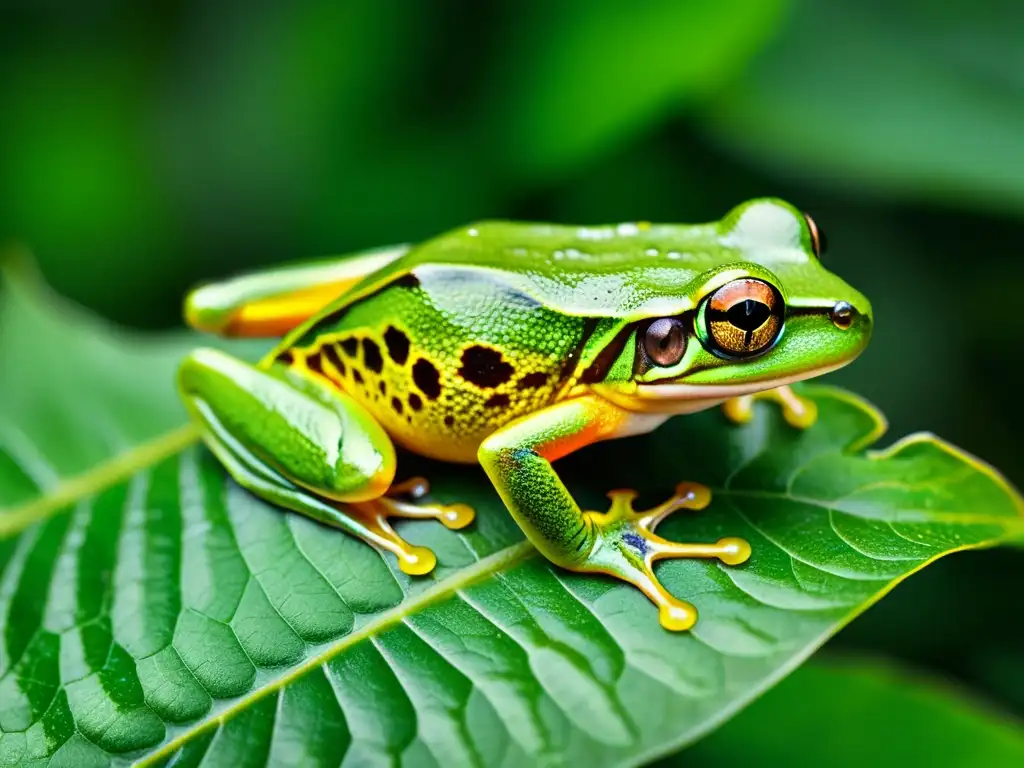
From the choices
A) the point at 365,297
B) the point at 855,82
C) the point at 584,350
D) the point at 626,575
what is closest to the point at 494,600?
the point at 626,575

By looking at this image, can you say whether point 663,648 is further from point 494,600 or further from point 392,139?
point 392,139

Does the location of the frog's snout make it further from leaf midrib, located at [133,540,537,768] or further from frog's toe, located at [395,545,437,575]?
frog's toe, located at [395,545,437,575]

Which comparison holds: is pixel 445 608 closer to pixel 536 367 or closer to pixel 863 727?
pixel 536 367

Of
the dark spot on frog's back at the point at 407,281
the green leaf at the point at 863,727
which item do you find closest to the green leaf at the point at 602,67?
the dark spot on frog's back at the point at 407,281

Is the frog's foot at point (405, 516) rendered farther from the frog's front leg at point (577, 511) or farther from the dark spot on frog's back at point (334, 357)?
the dark spot on frog's back at point (334, 357)

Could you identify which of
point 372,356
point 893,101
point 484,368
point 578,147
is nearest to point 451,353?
point 484,368

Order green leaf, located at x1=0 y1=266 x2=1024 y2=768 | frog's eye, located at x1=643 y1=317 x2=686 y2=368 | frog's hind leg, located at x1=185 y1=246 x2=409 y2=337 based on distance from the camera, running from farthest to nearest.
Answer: frog's hind leg, located at x1=185 y1=246 x2=409 y2=337 → frog's eye, located at x1=643 y1=317 x2=686 y2=368 → green leaf, located at x1=0 y1=266 x2=1024 y2=768

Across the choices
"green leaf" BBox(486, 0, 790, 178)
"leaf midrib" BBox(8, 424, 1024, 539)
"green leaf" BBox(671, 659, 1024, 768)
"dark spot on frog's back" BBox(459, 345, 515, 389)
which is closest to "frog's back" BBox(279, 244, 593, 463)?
"dark spot on frog's back" BBox(459, 345, 515, 389)
